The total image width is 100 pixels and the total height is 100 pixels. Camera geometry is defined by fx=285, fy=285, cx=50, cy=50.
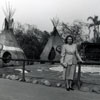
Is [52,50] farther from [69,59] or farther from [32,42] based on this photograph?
[69,59]

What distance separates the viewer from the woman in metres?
9.12

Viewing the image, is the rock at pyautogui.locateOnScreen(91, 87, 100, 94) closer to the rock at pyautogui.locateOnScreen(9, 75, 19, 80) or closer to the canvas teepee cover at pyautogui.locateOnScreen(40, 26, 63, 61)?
the rock at pyautogui.locateOnScreen(9, 75, 19, 80)

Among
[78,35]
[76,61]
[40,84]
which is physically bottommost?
[40,84]

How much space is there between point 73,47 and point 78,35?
57.7m

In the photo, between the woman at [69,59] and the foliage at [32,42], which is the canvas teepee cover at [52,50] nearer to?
the foliage at [32,42]

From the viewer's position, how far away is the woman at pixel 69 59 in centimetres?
912

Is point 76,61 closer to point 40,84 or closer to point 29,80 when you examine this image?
point 40,84

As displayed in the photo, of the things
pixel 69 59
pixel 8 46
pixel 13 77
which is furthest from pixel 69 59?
pixel 8 46

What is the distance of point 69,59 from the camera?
9.12 metres

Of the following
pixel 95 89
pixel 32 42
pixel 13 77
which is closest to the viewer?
pixel 95 89

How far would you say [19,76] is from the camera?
41.5 ft

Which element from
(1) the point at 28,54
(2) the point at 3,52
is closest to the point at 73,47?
(2) the point at 3,52

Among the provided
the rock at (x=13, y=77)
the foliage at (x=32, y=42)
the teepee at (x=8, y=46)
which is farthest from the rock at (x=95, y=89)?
the foliage at (x=32, y=42)

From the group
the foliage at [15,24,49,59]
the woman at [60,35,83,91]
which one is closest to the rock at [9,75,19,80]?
the woman at [60,35,83,91]
